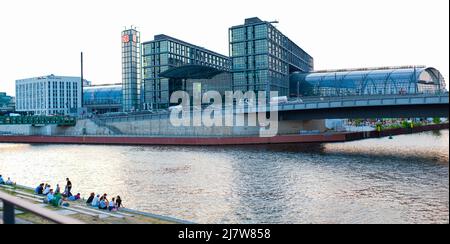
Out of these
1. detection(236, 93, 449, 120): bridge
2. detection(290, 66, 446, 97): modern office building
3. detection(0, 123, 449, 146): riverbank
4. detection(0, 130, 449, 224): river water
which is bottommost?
detection(0, 130, 449, 224): river water

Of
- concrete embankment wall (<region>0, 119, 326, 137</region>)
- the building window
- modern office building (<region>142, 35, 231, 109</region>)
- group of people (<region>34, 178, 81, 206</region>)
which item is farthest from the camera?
modern office building (<region>142, 35, 231, 109</region>)

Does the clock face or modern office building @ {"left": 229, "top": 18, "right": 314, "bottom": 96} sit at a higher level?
the clock face

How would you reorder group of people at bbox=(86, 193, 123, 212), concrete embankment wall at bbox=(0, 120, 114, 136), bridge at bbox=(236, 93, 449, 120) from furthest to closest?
concrete embankment wall at bbox=(0, 120, 114, 136)
bridge at bbox=(236, 93, 449, 120)
group of people at bbox=(86, 193, 123, 212)

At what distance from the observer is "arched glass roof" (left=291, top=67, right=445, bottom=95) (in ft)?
493

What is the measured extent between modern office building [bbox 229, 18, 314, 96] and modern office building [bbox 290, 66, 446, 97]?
702 inches

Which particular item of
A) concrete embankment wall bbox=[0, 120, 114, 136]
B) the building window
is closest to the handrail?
concrete embankment wall bbox=[0, 120, 114, 136]

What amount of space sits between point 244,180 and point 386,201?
13.4 metres

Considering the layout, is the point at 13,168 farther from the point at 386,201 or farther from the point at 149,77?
the point at 149,77

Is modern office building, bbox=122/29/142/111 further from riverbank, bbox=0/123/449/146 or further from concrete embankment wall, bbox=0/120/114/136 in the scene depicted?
riverbank, bbox=0/123/449/146

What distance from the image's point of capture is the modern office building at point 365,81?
150 m

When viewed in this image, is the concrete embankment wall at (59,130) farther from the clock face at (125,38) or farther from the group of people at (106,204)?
the group of people at (106,204)

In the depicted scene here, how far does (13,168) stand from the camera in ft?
169
